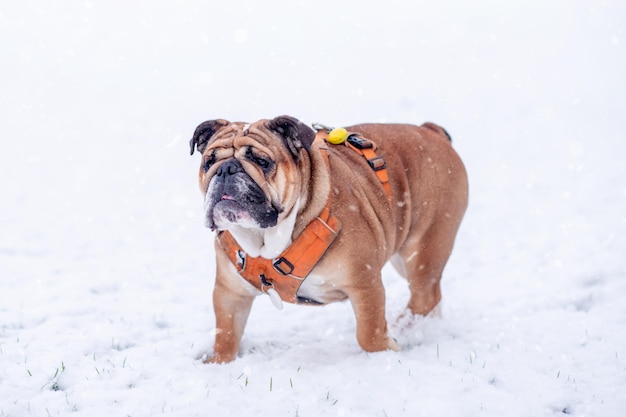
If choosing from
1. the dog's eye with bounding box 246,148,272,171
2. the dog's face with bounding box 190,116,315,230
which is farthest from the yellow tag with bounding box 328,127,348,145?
the dog's eye with bounding box 246,148,272,171

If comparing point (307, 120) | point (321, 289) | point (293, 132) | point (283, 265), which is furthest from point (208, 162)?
point (307, 120)

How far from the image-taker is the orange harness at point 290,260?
3580 millimetres

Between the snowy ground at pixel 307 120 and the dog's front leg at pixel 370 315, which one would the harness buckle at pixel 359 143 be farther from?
the snowy ground at pixel 307 120

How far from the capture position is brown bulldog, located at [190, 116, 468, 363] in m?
3.41

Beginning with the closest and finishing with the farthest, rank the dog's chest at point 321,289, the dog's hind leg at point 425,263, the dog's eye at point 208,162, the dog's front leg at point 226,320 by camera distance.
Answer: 1. the dog's eye at point 208,162
2. the dog's chest at point 321,289
3. the dog's front leg at point 226,320
4. the dog's hind leg at point 425,263

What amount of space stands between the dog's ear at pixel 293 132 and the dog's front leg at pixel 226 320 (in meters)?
0.99

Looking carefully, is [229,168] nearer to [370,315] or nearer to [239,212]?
[239,212]

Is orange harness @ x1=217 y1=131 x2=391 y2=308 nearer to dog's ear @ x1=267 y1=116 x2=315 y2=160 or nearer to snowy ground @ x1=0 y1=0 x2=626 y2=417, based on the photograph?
dog's ear @ x1=267 y1=116 x2=315 y2=160

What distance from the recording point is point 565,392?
3.62 metres

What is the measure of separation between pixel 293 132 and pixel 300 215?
1.60 ft

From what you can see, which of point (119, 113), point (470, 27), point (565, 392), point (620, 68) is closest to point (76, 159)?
point (119, 113)

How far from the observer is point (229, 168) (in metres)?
3.37

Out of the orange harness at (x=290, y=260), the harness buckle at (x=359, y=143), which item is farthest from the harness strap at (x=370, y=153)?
the orange harness at (x=290, y=260)

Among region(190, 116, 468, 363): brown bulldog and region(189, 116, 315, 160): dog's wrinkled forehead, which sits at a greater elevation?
region(189, 116, 315, 160): dog's wrinkled forehead
